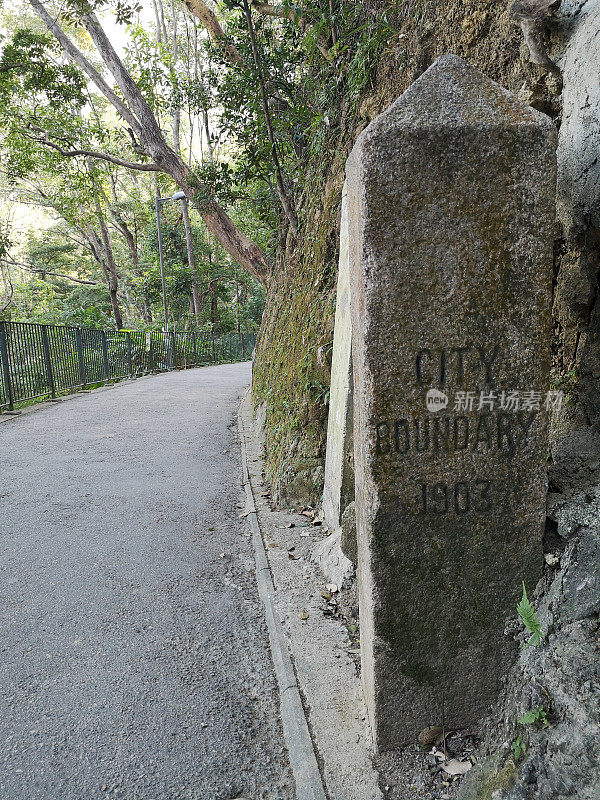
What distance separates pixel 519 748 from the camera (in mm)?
1863

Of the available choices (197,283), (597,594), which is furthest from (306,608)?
(197,283)

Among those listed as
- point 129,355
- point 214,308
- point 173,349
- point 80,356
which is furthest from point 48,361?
point 214,308

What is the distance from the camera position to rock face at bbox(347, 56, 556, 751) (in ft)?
6.35

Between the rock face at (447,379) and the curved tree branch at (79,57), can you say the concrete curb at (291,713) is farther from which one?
the curved tree branch at (79,57)

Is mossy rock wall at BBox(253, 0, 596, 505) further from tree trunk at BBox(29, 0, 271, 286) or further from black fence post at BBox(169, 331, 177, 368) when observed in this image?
black fence post at BBox(169, 331, 177, 368)

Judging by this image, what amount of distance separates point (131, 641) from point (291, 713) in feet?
3.76

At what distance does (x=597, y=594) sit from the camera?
6.20 ft

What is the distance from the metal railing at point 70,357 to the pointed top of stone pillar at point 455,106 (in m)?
10.0

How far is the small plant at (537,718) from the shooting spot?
Result: 1.81 meters

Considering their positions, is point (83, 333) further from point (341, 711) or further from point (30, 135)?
point (341, 711)

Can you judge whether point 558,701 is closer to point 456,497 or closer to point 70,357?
point 456,497

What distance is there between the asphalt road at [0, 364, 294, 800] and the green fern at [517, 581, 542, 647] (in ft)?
3.84

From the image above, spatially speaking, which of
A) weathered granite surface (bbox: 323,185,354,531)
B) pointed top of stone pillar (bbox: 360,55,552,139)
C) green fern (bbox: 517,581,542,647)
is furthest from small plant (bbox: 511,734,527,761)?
weathered granite surface (bbox: 323,185,354,531)

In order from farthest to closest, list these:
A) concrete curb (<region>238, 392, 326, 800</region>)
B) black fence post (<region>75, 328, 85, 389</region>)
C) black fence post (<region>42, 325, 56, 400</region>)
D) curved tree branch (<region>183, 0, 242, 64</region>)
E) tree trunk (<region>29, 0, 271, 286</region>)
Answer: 1. black fence post (<region>75, 328, 85, 389</region>)
2. black fence post (<region>42, 325, 56, 400</region>)
3. tree trunk (<region>29, 0, 271, 286</region>)
4. curved tree branch (<region>183, 0, 242, 64</region>)
5. concrete curb (<region>238, 392, 326, 800</region>)
